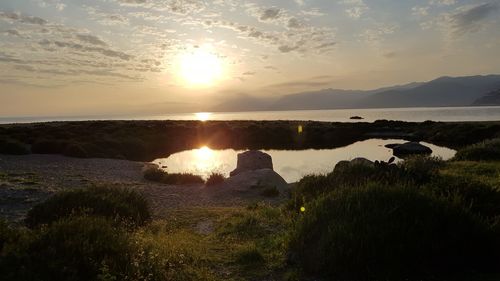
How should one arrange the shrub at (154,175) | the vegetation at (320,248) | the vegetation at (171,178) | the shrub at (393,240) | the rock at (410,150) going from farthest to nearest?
1. the rock at (410,150)
2. the shrub at (154,175)
3. the vegetation at (171,178)
4. the shrub at (393,240)
5. the vegetation at (320,248)

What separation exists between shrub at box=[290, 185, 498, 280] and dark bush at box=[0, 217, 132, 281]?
3862mm

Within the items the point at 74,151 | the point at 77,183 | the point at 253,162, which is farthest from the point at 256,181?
the point at 74,151

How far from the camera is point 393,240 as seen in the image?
25.3ft

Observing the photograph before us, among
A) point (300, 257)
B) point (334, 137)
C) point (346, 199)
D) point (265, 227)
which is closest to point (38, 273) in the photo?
point (300, 257)

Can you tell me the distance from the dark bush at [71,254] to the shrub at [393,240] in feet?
12.7

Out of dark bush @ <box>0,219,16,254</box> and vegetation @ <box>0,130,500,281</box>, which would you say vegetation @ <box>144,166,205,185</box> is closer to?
vegetation @ <box>0,130,500,281</box>

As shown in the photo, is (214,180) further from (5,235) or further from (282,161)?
(282,161)

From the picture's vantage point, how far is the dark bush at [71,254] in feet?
20.1

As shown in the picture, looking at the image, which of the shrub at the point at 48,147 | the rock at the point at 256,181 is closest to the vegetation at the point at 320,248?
the rock at the point at 256,181

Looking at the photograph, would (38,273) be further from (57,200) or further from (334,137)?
(334,137)

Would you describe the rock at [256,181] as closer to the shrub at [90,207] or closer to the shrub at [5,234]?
the shrub at [90,207]

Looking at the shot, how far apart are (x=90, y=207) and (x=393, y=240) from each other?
895 centimetres

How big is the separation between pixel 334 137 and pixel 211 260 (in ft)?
222

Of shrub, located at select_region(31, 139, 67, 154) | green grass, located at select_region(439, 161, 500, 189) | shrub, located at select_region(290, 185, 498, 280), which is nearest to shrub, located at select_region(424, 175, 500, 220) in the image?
shrub, located at select_region(290, 185, 498, 280)
